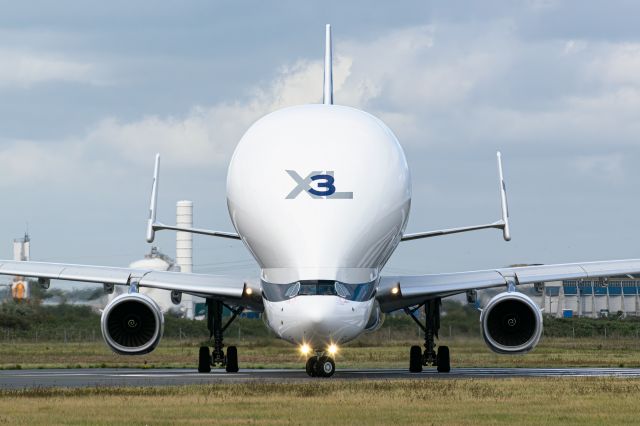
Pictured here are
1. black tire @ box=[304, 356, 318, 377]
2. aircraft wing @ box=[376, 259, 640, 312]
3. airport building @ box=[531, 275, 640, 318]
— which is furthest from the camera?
airport building @ box=[531, 275, 640, 318]

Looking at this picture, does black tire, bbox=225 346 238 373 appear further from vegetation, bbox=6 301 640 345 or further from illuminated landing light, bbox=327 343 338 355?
vegetation, bbox=6 301 640 345

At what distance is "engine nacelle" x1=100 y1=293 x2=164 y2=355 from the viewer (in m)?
30.8

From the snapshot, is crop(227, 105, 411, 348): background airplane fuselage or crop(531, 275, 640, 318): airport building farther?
crop(531, 275, 640, 318): airport building

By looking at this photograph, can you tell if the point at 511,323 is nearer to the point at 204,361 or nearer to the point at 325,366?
the point at 325,366

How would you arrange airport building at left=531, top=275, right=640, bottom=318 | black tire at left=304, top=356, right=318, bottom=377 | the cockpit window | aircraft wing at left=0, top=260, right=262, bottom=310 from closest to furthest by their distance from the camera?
the cockpit window < black tire at left=304, top=356, right=318, bottom=377 < aircraft wing at left=0, top=260, right=262, bottom=310 < airport building at left=531, top=275, right=640, bottom=318

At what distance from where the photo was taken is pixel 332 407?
20016 millimetres

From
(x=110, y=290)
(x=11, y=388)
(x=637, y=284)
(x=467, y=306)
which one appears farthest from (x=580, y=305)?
(x=11, y=388)

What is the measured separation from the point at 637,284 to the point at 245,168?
7755 cm

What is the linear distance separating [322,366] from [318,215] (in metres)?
3.46

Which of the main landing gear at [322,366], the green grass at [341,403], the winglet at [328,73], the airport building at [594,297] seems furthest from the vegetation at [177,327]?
the airport building at [594,297]

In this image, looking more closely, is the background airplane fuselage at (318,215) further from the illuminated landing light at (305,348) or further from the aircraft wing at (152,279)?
the aircraft wing at (152,279)

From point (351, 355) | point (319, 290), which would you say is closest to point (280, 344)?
point (351, 355)

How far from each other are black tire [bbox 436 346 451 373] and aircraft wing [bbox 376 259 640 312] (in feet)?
4.34

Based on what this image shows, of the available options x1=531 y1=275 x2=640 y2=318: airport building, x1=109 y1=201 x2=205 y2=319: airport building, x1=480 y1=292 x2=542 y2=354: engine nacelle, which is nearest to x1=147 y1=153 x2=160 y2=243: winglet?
x1=480 y1=292 x2=542 y2=354: engine nacelle
